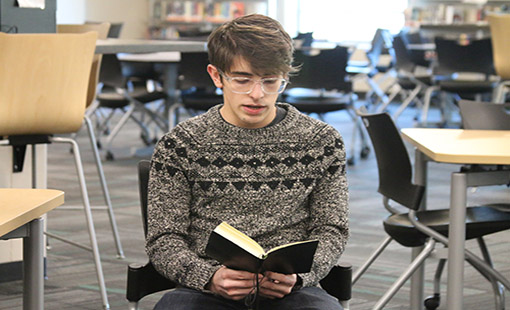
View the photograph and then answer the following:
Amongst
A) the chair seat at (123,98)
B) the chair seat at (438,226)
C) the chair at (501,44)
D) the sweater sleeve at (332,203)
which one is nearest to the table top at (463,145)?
the chair seat at (438,226)

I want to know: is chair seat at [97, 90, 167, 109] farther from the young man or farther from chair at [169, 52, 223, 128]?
the young man

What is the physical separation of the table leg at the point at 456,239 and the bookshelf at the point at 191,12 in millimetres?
10199

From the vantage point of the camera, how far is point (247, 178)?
1.78 metres

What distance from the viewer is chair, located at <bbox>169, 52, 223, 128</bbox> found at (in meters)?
6.12

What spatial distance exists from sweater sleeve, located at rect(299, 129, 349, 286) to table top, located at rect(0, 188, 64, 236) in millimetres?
570

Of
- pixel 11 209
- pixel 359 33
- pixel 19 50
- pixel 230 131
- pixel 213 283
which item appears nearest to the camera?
pixel 11 209

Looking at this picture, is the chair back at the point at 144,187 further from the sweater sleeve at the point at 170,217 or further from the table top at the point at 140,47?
the table top at the point at 140,47

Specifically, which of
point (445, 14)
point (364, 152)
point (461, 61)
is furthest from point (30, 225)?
point (445, 14)

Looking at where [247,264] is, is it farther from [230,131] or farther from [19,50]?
[19,50]

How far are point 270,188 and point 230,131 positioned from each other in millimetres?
159

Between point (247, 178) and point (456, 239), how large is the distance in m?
0.72

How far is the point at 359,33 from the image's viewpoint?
39.9 feet

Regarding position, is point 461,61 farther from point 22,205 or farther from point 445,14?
point 22,205

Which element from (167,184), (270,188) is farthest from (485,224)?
(167,184)
